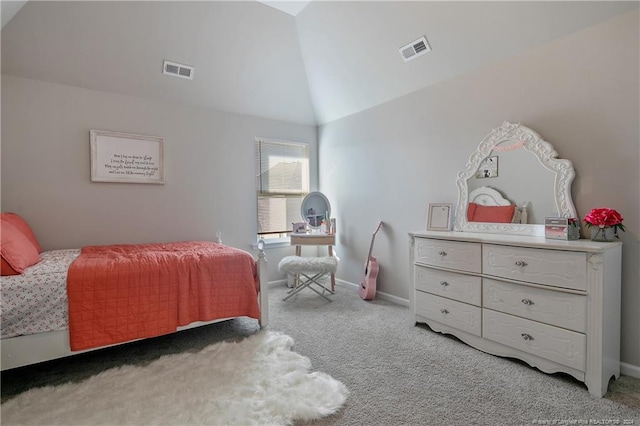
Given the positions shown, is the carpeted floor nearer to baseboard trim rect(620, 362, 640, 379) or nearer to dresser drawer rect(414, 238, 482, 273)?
→ baseboard trim rect(620, 362, 640, 379)

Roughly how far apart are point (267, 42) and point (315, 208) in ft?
6.81

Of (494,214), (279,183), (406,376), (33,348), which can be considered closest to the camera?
(33,348)

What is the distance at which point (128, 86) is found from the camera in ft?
10.9

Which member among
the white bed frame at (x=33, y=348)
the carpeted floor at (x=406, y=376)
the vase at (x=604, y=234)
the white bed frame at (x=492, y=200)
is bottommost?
the carpeted floor at (x=406, y=376)

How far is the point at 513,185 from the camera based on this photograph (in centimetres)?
255

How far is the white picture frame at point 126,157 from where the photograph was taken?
325cm

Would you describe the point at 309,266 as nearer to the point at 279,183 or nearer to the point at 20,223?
the point at 279,183

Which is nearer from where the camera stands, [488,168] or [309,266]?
[488,168]

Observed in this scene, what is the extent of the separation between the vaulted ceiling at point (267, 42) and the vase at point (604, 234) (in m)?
1.21

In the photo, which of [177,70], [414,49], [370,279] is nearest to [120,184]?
[177,70]

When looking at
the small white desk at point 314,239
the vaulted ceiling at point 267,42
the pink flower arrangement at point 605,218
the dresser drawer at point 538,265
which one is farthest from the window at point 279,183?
the pink flower arrangement at point 605,218

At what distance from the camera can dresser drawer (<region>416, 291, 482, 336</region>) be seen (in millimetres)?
2402

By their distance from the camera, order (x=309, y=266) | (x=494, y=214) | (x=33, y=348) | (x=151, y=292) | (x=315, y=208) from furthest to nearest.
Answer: (x=315, y=208) < (x=309, y=266) < (x=494, y=214) < (x=151, y=292) < (x=33, y=348)

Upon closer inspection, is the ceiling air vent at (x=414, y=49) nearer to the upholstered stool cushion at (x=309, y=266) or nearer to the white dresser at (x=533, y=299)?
the white dresser at (x=533, y=299)
